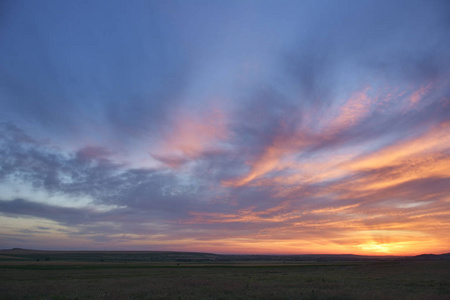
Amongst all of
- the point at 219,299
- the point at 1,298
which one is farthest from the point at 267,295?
the point at 1,298

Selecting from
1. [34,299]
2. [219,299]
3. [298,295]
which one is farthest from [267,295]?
[34,299]

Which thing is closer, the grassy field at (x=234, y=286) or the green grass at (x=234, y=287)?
the green grass at (x=234, y=287)

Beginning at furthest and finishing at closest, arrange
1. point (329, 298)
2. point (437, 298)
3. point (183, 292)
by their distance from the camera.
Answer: point (183, 292) → point (329, 298) → point (437, 298)

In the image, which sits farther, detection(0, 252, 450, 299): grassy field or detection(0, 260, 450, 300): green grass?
detection(0, 252, 450, 299): grassy field

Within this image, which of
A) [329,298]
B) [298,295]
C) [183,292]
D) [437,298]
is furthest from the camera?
[183,292]

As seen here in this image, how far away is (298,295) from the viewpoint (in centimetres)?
1955

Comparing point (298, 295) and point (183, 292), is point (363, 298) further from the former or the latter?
point (183, 292)

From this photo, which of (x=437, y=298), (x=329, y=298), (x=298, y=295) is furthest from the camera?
(x=298, y=295)

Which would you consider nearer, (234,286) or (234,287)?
(234,287)

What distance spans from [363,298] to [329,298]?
2217 millimetres

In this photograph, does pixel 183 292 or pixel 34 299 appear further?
pixel 183 292

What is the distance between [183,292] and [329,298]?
11.7 meters

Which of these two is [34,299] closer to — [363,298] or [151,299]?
[151,299]

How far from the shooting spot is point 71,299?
19094mm
